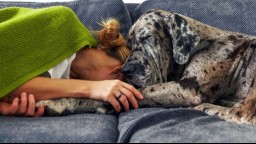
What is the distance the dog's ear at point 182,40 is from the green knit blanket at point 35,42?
1.18 feet

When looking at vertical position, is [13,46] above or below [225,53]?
above

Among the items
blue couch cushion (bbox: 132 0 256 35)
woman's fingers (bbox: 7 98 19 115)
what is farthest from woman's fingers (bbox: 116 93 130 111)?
blue couch cushion (bbox: 132 0 256 35)

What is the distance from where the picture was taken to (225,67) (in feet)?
6.01

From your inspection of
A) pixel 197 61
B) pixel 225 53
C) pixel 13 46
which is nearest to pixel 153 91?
pixel 197 61

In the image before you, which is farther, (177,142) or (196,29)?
(196,29)

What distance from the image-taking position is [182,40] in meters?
1.84

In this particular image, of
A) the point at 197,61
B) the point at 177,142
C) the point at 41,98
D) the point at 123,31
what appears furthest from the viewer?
the point at 123,31

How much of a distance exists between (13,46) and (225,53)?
2.95 feet

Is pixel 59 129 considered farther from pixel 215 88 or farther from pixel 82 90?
pixel 215 88

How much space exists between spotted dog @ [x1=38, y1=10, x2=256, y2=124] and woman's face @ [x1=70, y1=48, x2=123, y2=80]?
0.07m

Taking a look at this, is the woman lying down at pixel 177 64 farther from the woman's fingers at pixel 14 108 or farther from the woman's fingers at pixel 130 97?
the woman's fingers at pixel 14 108

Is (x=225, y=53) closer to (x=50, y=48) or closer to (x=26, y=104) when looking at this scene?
(x=50, y=48)

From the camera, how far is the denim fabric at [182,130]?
1.07m

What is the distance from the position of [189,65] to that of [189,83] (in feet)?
0.33
